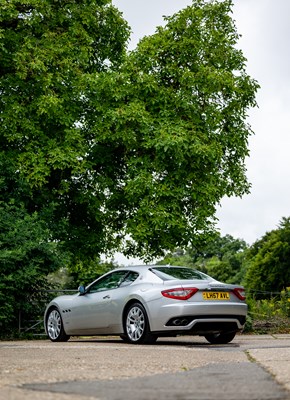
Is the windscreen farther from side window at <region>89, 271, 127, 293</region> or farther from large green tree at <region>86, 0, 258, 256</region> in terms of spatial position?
large green tree at <region>86, 0, 258, 256</region>

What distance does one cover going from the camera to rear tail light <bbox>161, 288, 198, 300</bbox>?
12844 mm

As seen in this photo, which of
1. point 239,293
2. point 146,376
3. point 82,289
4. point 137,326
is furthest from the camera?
point 82,289

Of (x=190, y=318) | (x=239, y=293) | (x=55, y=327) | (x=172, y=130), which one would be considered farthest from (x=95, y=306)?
(x=172, y=130)

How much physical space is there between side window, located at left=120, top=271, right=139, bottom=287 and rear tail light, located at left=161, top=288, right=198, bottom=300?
117 centimetres

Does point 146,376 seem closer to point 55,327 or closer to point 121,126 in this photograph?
point 55,327

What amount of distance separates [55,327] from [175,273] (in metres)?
3.41

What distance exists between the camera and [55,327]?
51.7ft

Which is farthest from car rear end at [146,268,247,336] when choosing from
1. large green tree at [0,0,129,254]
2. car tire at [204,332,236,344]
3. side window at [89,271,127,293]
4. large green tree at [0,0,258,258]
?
large green tree at [0,0,258,258]

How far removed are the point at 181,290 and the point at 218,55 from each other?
13930 millimetres

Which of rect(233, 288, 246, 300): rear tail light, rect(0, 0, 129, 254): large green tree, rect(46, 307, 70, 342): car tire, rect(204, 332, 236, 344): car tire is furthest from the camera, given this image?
rect(0, 0, 129, 254): large green tree

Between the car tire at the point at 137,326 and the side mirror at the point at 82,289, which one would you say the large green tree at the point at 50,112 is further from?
the car tire at the point at 137,326

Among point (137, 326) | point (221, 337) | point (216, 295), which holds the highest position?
point (216, 295)

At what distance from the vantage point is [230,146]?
25.2 m

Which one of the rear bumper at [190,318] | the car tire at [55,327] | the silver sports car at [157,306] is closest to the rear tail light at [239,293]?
the silver sports car at [157,306]
